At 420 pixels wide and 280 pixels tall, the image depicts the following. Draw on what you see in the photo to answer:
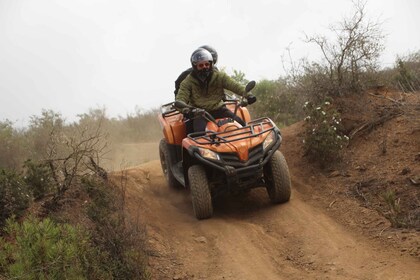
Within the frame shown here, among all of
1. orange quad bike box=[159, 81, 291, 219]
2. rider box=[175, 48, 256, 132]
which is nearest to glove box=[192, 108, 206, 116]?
orange quad bike box=[159, 81, 291, 219]

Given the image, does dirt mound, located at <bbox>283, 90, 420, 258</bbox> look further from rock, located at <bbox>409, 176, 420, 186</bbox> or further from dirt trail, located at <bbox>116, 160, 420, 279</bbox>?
dirt trail, located at <bbox>116, 160, 420, 279</bbox>

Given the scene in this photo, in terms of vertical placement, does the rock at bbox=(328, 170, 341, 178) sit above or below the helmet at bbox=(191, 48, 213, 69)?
below

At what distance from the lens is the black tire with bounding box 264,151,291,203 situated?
6.47m

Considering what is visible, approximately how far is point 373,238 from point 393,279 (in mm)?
1003

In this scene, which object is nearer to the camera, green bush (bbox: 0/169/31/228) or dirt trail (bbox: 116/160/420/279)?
dirt trail (bbox: 116/160/420/279)

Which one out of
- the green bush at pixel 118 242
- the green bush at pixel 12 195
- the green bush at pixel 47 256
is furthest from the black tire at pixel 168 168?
the green bush at pixel 47 256

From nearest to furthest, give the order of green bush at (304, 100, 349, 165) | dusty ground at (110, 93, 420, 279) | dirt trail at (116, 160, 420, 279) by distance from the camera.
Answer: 1. dirt trail at (116, 160, 420, 279)
2. dusty ground at (110, 93, 420, 279)
3. green bush at (304, 100, 349, 165)

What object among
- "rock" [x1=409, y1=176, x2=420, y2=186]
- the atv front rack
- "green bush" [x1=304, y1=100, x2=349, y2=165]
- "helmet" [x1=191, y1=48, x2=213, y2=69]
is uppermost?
"helmet" [x1=191, y1=48, x2=213, y2=69]

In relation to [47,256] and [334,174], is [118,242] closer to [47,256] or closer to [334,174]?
[47,256]

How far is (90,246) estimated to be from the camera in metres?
4.60

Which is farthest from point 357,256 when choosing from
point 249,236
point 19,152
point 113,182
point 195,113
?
point 19,152

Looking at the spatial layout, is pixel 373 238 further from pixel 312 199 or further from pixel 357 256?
pixel 312 199

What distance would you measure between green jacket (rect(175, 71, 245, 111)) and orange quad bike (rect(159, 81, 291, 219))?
0.51 metres

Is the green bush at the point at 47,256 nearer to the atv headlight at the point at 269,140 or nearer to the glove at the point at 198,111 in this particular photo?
the atv headlight at the point at 269,140
